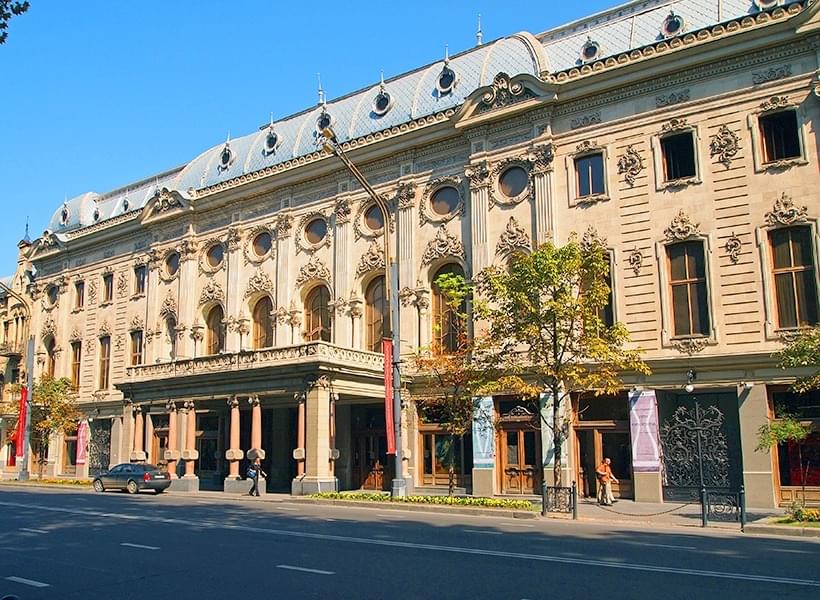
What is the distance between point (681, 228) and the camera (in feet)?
94.1

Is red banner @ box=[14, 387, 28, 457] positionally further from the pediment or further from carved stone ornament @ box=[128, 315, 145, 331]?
the pediment

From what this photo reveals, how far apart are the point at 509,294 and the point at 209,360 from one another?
1698 centimetres

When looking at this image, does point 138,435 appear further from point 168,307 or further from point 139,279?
point 139,279

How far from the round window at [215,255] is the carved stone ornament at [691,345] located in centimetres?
2517

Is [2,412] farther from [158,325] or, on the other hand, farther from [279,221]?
[279,221]

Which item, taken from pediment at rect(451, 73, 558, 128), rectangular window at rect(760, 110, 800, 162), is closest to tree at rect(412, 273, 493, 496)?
pediment at rect(451, 73, 558, 128)

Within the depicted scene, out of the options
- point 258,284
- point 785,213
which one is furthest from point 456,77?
point 785,213

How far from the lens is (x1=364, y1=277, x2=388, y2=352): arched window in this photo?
120 feet

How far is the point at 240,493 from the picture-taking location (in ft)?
112

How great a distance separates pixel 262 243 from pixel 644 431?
2228 cm

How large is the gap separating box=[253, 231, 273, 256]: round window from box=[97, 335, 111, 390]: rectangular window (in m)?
13.6

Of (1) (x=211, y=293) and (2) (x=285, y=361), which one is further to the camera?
(1) (x=211, y=293)

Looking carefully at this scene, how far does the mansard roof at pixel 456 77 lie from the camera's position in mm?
31875

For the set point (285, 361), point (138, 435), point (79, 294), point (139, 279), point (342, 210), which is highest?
point (342, 210)
